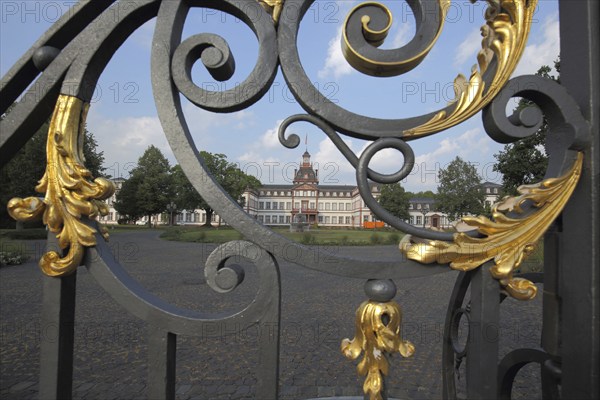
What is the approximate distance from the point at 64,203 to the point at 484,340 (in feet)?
3.90

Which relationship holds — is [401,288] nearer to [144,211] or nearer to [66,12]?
[66,12]

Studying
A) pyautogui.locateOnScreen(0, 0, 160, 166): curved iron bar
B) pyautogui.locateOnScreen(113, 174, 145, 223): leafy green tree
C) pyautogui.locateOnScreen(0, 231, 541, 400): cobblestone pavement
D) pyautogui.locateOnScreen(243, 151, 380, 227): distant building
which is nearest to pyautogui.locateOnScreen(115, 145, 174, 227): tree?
Answer: pyautogui.locateOnScreen(113, 174, 145, 223): leafy green tree

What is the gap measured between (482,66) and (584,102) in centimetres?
29

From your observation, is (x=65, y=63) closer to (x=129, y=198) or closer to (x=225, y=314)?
(x=225, y=314)

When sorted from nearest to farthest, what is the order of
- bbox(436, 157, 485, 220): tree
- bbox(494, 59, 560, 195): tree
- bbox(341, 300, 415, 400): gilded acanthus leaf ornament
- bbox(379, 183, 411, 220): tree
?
bbox(341, 300, 415, 400): gilded acanthus leaf ornament
bbox(494, 59, 560, 195): tree
bbox(436, 157, 485, 220): tree
bbox(379, 183, 411, 220): tree

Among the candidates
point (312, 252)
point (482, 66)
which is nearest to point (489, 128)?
point (482, 66)

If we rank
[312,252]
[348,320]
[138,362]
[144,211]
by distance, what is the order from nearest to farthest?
1. [312,252]
2. [138,362]
3. [348,320]
4. [144,211]

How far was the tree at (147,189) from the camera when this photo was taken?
4794 centimetres

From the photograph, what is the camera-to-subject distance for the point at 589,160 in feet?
3.10

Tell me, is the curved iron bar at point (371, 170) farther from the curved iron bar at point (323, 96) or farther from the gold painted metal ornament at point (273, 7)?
the gold painted metal ornament at point (273, 7)

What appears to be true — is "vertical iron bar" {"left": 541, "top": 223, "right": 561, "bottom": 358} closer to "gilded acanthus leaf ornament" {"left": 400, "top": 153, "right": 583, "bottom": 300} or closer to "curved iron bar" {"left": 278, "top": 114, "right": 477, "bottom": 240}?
"gilded acanthus leaf ornament" {"left": 400, "top": 153, "right": 583, "bottom": 300}

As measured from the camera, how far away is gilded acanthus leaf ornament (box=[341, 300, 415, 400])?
90 centimetres

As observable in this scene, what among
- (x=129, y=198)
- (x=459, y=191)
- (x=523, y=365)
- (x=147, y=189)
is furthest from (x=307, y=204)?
(x=523, y=365)

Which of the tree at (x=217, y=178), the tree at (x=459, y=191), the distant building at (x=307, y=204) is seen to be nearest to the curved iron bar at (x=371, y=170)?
the tree at (x=459, y=191)
